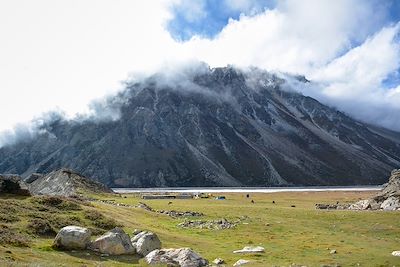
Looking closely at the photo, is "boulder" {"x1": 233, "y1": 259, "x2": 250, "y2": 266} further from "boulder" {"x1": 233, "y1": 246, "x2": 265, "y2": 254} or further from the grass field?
"boulder" {"x1": 233, "y1": 246, "x2": 265, "y2": 254}

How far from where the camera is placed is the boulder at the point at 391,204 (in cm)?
10375

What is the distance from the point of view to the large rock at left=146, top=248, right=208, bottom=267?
4039 cm

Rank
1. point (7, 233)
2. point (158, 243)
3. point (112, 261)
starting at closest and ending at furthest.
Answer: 1. point (112, 261)
2. point (7, 233)
3. point (158, 243)

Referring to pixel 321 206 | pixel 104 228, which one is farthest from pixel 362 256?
pixel 321 206

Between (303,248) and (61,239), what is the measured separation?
94.9 ft

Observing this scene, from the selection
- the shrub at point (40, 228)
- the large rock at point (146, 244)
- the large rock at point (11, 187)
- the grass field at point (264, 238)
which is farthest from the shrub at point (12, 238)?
the large rock at point (11, 187)

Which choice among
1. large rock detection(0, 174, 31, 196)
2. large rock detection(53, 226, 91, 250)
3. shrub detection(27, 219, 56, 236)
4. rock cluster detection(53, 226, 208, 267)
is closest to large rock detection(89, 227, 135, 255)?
rock cluster detection(53, 226, 208, 267)

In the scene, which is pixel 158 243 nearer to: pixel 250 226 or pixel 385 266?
pixel 385 266

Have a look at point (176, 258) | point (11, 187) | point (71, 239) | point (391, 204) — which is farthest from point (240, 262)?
point (391, 204)

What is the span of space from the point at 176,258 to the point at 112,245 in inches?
283

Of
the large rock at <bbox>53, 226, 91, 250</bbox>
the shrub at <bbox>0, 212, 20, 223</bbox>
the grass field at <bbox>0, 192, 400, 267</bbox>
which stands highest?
the shrub at <bbox>0, 212, 20, 223</bbox>

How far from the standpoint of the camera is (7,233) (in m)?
43.6

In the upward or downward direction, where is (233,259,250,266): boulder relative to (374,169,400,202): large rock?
downward

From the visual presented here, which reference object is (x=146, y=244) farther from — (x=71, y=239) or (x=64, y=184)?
(x=64, y=184)
